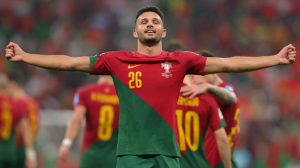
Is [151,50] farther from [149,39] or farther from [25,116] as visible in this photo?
[25,116]

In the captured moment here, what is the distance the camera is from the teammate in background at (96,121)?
1195 cm

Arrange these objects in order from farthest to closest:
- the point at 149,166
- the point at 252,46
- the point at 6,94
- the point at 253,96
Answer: the point at 252,46 < the point at 253,96 < the point at 6,94 < the point at 149,166

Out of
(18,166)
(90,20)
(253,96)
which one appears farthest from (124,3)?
(18,166)

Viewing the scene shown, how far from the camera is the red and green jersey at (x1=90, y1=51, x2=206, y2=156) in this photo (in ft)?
26.2

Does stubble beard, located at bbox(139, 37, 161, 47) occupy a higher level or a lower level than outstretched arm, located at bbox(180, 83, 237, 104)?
higher

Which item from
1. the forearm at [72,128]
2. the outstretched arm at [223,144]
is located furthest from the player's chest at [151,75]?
the forearm at [72,128]

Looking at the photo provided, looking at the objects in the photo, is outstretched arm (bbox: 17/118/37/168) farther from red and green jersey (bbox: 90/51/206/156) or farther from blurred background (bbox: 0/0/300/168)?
red and green jersey (bbox: 90/51/206/156)

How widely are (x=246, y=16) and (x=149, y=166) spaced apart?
54.6 feet

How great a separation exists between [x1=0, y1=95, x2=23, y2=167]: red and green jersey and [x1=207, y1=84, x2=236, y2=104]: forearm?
4.52 meters

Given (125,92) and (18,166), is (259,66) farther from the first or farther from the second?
(18,166)

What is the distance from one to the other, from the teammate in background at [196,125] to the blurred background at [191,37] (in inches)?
364

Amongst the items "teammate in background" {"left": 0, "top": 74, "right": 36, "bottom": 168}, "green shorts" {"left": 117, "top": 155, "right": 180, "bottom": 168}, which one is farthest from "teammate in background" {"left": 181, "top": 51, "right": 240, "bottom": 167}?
"teammate in background" {"left": 0, "top": 74, "right": 36, "bottom": 168}

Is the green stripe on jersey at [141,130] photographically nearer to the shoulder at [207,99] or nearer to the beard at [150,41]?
the beard at [150,41]

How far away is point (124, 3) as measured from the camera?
2358cm
